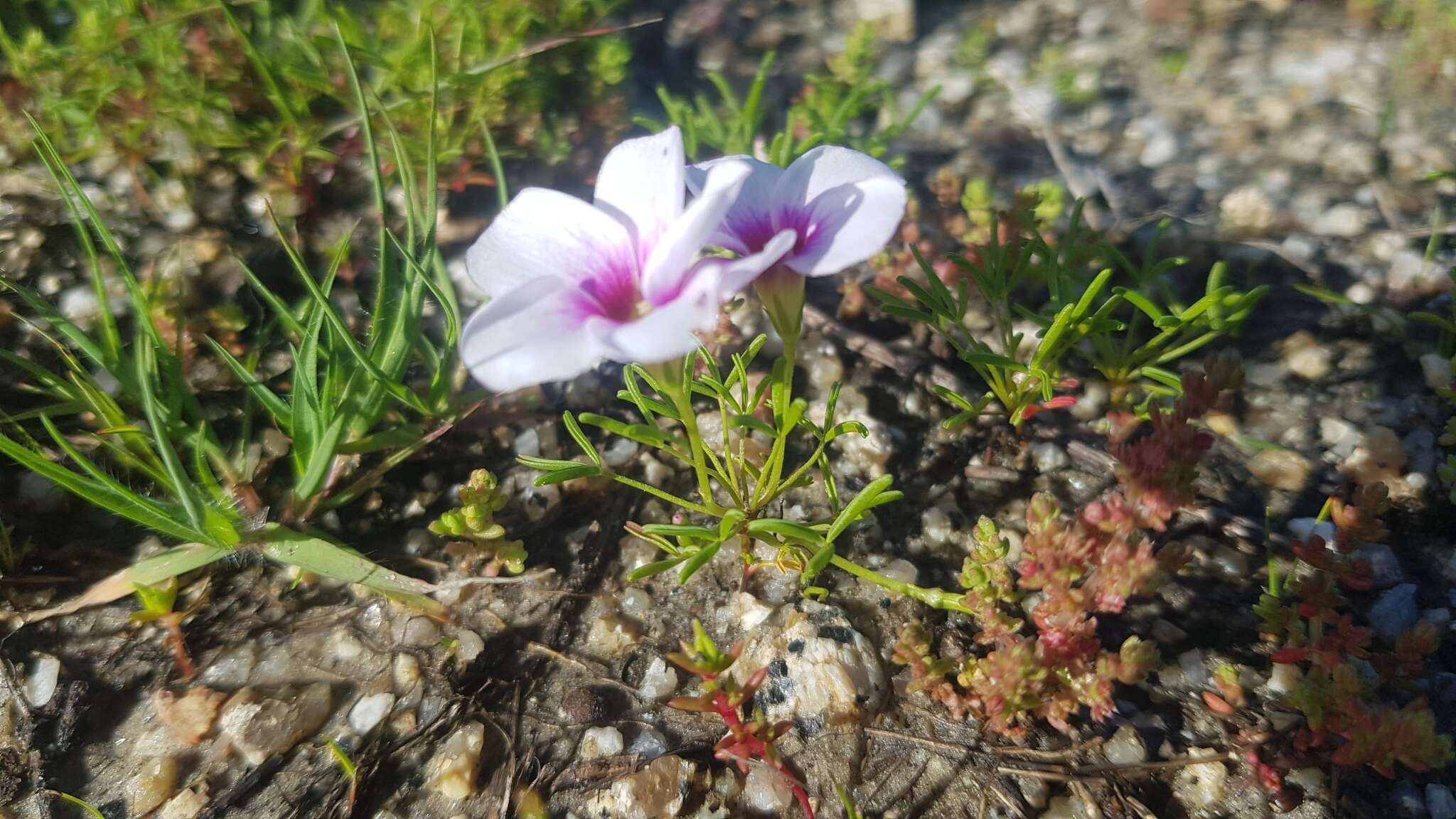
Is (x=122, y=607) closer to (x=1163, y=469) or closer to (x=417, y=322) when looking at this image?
(x=417, y=322)

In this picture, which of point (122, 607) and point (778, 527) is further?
point (122, 607)

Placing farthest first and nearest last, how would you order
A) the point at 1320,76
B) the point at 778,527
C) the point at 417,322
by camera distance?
1. the point at 1320,76
2. the point at 417,322
3. the point at 778,527

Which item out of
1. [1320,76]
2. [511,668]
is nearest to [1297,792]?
[511,668]

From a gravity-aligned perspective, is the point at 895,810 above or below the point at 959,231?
below

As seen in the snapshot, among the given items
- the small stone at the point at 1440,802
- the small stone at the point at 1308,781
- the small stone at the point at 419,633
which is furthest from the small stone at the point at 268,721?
the small stone at the point at 1440,802

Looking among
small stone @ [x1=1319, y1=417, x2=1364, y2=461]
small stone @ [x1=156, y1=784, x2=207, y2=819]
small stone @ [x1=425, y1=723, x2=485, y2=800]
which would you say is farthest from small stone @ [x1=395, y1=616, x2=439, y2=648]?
small stone @ [x1=1319, y1=417, x2=1364, y2=461]

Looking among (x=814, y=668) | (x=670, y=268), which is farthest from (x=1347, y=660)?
(x=670, y=268)

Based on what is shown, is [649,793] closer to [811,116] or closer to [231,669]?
[231,669]
